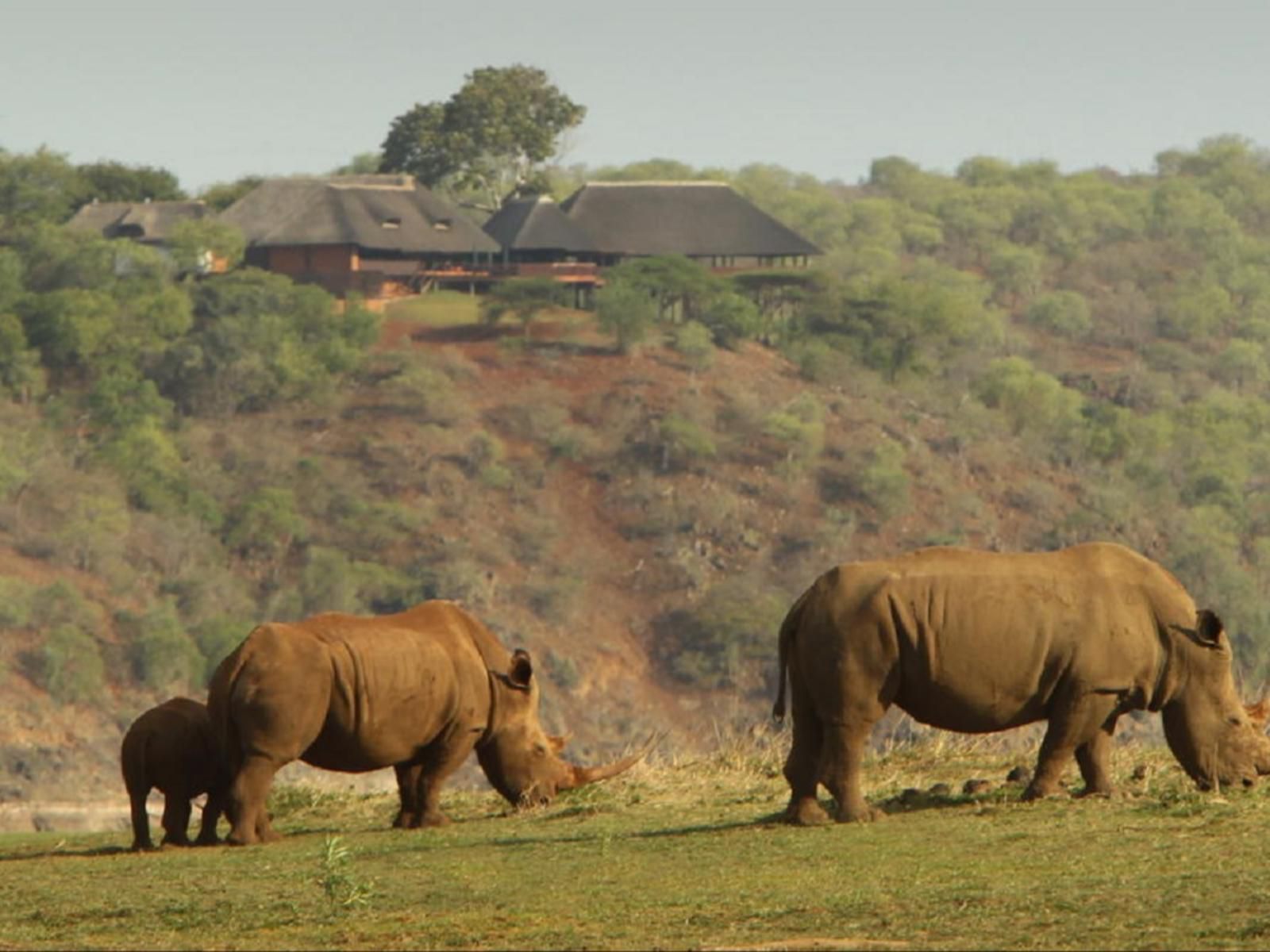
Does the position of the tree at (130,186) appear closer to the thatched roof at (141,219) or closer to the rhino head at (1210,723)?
the thatched roof at (141,219)

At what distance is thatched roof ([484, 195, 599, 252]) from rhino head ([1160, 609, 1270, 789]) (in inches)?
3409

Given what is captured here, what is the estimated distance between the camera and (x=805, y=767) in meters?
16.1

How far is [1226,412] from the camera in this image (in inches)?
4437

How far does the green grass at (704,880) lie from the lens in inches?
463

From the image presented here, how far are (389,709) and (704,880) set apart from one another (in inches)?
178

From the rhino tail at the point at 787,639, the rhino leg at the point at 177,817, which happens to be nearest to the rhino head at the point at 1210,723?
the rhino tail at the point at 787,639

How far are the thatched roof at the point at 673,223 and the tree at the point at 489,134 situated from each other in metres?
7.04

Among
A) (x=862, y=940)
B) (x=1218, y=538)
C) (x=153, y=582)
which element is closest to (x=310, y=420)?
(x=153, y=582)

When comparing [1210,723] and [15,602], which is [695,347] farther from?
[1210,723]

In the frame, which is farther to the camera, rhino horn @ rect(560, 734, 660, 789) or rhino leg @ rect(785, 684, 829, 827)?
rhino horn @ rect(560, 734, 660, 789)

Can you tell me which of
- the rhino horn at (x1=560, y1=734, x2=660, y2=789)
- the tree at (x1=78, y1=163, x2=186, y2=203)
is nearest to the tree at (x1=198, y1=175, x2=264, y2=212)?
the tree at (x1=78, y1=163, x2=186, y2=203)

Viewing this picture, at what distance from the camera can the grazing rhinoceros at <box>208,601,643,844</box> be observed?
57.1 ft

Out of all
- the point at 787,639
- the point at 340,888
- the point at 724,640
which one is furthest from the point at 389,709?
the point at 724,640

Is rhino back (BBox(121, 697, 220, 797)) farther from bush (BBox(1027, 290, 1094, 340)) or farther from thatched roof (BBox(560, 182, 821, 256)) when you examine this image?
bush (BBox(1027, 290, 1094, 340))
